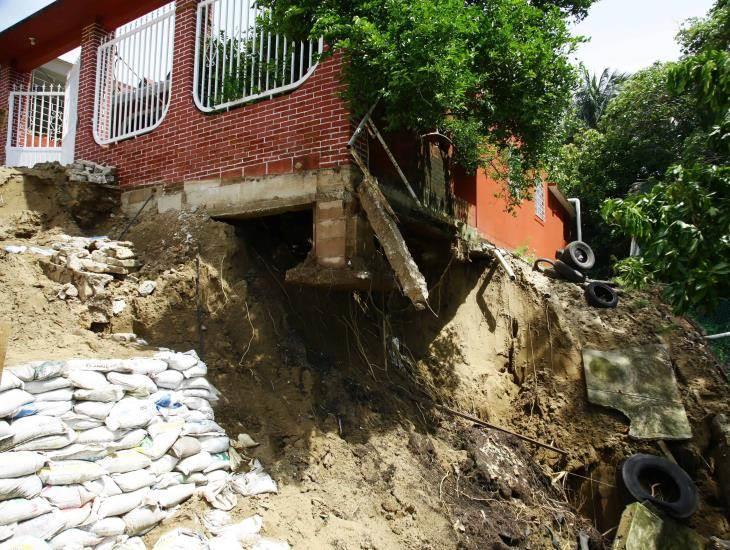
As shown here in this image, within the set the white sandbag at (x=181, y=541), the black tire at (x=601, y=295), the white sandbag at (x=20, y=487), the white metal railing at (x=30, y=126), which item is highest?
the white metal railing at (x=30, y=126)

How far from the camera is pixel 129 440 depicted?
14.7ft

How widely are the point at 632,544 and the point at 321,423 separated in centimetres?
384

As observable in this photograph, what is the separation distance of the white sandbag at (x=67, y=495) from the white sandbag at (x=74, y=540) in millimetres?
175

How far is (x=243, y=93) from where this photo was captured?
23.8 ft

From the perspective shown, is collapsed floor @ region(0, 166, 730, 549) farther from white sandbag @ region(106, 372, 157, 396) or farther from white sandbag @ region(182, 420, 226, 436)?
white sandbag @ region(106, 372, 157, 396)

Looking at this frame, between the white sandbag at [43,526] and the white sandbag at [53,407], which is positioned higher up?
the white sandbag at [53,407]

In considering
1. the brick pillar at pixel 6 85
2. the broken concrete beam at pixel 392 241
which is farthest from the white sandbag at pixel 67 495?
the brick pillar at pixel 6 85

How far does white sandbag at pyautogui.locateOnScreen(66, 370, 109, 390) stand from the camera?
14.5 ft

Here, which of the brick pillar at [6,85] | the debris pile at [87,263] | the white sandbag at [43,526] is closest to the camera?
the white sandbag at [43,526]

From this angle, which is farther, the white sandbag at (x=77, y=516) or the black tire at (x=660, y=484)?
the black tire at (x=660, y=484)

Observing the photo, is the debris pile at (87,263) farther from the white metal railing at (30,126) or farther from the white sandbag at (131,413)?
the white metal railing at (30,126)

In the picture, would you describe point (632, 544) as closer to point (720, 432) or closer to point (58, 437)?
point (720, 432)

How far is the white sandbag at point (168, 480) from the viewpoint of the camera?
14.8 feet

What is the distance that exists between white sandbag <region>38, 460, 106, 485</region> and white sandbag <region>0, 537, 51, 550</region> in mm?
410
